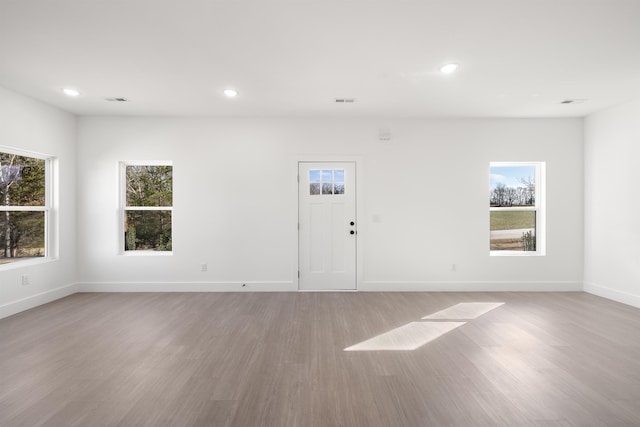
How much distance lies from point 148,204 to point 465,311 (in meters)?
5.02

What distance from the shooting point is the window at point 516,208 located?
17.4ft

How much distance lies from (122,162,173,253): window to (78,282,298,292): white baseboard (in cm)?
55

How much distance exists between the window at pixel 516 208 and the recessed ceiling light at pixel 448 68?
2.54m

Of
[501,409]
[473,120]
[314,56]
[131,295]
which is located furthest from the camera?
[473,120]

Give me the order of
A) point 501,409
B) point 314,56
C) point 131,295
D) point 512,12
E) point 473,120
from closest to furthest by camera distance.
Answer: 1. point 501,409
2. point 512,12
3. point 314,56
4. point 131,295
5. point 473,120

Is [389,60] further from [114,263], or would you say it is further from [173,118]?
[114,263]

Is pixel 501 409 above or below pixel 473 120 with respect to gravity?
below

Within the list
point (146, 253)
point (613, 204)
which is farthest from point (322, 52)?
point (613, 204)

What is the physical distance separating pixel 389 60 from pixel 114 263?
16.2 feet

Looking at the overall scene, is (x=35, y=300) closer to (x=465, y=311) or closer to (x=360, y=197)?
(x=360, y=197)

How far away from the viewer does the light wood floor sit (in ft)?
6.59

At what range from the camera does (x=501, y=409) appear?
2.05 m

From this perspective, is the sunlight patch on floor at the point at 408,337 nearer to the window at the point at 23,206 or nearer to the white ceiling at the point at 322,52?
the white ceiling at the point at 322,52

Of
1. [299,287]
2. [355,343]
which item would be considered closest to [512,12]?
[355,343]
